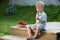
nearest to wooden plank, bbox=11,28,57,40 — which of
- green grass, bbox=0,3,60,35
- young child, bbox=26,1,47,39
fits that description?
young child, bbox=26,1,47,39

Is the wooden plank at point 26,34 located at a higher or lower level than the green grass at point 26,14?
lower

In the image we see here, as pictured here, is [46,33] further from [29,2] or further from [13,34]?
[29,2]

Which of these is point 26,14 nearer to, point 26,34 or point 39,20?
point 26,34

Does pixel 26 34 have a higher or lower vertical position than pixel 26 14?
lower

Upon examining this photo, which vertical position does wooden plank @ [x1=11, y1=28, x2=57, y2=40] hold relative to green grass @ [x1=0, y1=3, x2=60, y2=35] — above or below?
below

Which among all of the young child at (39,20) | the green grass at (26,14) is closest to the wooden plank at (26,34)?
the young child at (39,20)

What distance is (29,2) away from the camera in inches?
633

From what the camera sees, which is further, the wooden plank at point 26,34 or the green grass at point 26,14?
the green grass at point 26,14

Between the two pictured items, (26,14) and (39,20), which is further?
(26,14)

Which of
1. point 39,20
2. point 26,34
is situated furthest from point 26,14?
point 39,20

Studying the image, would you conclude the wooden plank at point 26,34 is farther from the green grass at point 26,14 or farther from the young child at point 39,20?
the green grass at point 26,14

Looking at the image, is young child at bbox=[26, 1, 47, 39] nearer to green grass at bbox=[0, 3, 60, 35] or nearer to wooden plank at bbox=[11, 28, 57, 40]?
wooden plank at bbox=[11, 28, 57, 40]

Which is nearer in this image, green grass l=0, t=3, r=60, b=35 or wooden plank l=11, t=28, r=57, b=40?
wooden plank l=11, t=28, r=57, b=40

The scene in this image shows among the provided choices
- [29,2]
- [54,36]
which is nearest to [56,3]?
[29,2]
